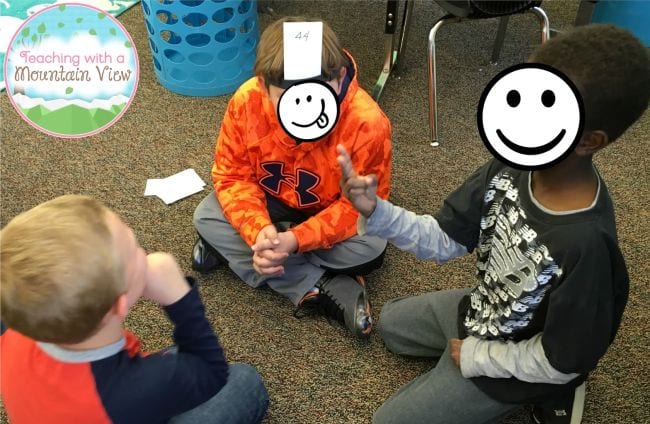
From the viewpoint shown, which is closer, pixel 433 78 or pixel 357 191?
pixel 357 191

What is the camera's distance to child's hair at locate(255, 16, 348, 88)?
982 millimetres

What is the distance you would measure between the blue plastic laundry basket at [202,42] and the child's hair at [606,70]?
4.15ft

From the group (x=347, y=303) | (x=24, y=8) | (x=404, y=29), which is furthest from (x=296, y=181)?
(x=24, y=8)

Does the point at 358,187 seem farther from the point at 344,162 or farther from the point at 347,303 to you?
the point at 347,303

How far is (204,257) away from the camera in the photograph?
1.29m

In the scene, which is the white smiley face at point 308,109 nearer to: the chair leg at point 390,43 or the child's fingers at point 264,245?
the child's fingers at point 264,245

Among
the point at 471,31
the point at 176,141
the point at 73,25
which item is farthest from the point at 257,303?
the point at 471,31

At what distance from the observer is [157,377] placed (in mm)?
652

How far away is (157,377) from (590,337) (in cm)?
56

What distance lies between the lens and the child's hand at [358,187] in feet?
2.43

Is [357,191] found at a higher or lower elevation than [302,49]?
lower

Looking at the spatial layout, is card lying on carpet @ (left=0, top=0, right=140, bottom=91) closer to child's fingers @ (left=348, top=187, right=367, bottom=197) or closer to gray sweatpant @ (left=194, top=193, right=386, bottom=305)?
gray sweatpant @ (left=194, top=193, right=386, bottom=305)

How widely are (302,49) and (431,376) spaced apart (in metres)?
0.59
